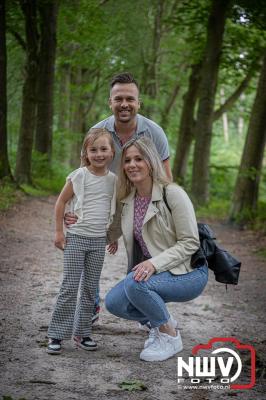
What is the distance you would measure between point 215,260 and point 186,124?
17813mm

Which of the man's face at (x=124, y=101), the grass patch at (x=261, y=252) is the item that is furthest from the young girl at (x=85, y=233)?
the grass patch at (x=261, y=252)

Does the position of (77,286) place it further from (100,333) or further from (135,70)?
(135,70)

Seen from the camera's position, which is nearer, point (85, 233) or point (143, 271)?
point (143, 271)

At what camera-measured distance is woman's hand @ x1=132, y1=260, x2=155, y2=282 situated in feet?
14.7

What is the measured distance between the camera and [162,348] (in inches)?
185

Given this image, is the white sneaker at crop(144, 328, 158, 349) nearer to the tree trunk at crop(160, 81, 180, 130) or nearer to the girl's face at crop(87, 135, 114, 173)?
the girl's face at crop(87, 135, 114, 173)

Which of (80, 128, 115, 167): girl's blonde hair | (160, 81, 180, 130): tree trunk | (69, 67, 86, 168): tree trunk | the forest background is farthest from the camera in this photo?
(160, 81, 180, 130): tree trunk

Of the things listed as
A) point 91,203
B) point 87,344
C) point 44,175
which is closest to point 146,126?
point 91,203

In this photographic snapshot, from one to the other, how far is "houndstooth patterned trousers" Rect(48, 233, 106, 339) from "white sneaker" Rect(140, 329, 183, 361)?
0.55 metres

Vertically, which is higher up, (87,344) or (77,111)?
(77,111)

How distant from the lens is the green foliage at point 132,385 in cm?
392

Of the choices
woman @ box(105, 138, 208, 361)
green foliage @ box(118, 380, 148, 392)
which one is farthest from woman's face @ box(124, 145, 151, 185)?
green foliage @ box(118, 380, 148, 392)

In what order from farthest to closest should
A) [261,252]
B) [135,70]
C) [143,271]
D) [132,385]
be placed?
[135,70] → [261,252] → [143,271] → [132,385]

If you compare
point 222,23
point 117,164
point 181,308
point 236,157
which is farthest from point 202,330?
point 236,157
